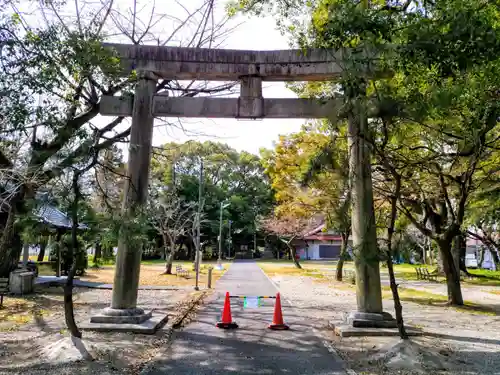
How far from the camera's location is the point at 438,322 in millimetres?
9602

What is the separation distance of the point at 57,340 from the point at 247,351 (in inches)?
129

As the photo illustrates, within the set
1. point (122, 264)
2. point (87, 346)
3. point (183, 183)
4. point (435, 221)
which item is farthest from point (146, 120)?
point (183, 183)

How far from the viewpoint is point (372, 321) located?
809 cm

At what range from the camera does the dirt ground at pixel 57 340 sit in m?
5.61

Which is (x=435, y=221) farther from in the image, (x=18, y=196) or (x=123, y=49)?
(x=18, y=196)

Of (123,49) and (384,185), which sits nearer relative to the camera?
(123,49)

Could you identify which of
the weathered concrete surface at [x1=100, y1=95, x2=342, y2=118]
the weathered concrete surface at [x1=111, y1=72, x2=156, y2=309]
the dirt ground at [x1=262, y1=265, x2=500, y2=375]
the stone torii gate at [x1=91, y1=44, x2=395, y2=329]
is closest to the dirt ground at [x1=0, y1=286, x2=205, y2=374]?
the weathered concrete surface at [x1=111, y1=72, x2=156, y2=309]

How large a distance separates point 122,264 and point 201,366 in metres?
3.30

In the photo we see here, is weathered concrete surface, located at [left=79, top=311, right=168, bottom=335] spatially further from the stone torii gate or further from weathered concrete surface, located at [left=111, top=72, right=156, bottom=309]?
weathered concrete surface, located at [left=111, top=72, right=156, bottom=309]

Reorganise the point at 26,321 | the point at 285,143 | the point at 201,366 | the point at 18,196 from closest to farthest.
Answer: the point at 201,366
the point at 26,321
the point at 18,196
the point at 285,143

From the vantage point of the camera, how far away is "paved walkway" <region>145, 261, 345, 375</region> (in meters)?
5.82

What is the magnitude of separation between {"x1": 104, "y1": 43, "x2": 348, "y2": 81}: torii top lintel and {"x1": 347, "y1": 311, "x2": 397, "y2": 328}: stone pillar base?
510 cm

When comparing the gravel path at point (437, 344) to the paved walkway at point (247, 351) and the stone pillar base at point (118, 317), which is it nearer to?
the paved walkway at point (247, 351)

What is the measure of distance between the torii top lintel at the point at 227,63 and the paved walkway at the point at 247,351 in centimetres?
553
